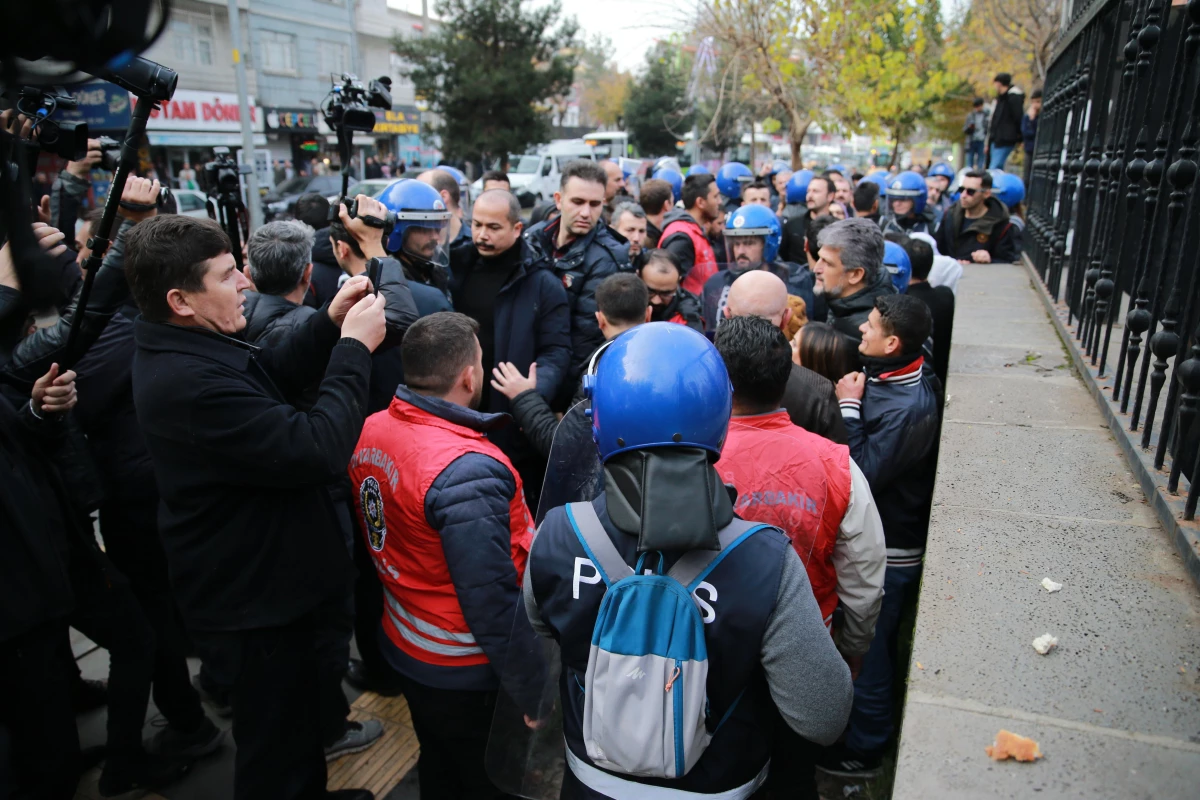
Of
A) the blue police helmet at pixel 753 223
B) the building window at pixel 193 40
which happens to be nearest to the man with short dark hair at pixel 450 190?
the blue police helmet at pixel 753 223

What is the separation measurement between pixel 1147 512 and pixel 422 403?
210 cm

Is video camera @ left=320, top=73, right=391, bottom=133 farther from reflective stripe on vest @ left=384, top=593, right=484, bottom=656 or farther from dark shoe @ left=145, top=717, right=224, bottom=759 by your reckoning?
dark shoe @ left=145, top=717, right=224, bottom=759

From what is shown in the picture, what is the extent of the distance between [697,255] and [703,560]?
4642mm

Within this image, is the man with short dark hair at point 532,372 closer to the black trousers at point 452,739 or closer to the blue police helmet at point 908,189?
the black trousers at point 452,739

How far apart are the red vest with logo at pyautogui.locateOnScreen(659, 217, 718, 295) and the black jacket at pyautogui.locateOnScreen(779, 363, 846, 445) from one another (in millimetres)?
2911

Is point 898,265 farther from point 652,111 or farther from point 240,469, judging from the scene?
point 652,111

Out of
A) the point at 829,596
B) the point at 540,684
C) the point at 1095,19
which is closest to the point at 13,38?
the point at 540,684

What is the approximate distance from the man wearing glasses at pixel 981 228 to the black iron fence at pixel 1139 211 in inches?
59.9

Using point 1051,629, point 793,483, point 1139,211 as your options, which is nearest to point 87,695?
point 793,483

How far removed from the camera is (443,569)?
8.18 ft

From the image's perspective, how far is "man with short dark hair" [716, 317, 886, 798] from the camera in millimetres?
2139

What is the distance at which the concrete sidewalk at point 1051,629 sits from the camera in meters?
1.41

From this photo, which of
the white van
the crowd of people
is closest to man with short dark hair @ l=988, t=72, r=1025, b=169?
the crowd of people

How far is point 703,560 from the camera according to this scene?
1.48 metres
